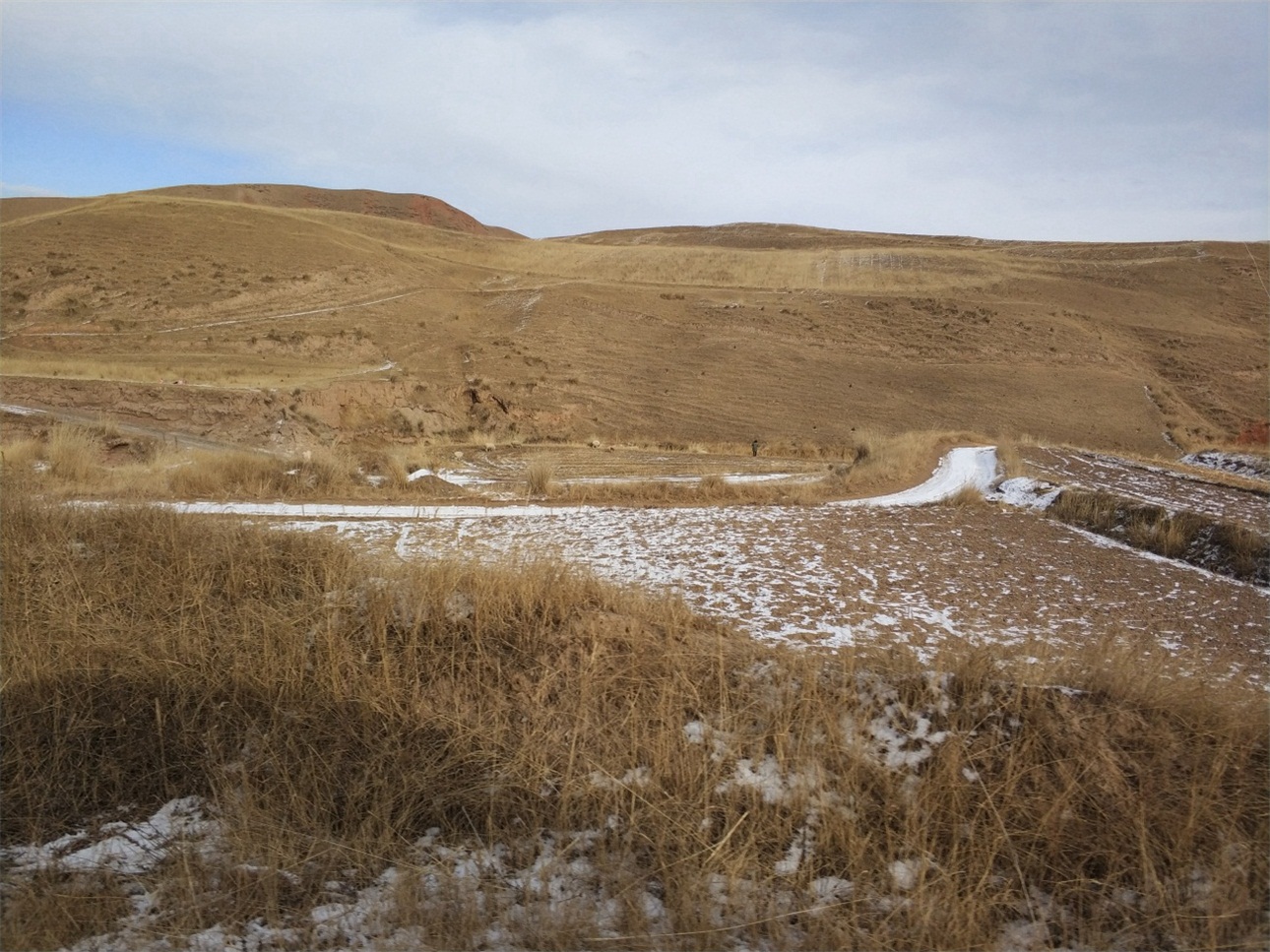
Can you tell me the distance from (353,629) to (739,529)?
6374 millimetres

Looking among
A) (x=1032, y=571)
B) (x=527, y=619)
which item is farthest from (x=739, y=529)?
(x=527, y=619)

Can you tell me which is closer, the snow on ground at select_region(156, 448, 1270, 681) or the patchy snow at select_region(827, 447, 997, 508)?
the snow on ground at select_region(156, 448, 1270, 681)

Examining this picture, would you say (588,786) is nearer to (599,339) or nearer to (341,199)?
(599,339)

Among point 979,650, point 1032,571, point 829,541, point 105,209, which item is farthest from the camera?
point 105,209

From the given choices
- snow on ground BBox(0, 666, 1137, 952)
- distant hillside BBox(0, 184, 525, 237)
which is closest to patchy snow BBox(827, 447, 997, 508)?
snow on ground BBox(0, 666, 1137, 952)

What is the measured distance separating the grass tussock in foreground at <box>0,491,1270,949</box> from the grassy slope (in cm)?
1640

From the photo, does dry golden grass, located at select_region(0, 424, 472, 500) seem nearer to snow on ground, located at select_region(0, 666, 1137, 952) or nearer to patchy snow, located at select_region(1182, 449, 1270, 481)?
snow on ground, located at select_region(0, 666, 1137, 952)

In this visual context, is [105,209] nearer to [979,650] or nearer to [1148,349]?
[979,650]

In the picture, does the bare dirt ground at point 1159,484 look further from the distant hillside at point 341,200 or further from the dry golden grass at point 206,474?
the distant hillside at point 341,200

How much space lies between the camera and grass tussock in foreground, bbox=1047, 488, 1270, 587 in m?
9.02

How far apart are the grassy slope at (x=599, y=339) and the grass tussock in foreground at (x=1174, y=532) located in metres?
17.6

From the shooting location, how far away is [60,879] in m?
2.86

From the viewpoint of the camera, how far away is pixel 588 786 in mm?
3268

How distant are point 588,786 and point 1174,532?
10.1 meters
